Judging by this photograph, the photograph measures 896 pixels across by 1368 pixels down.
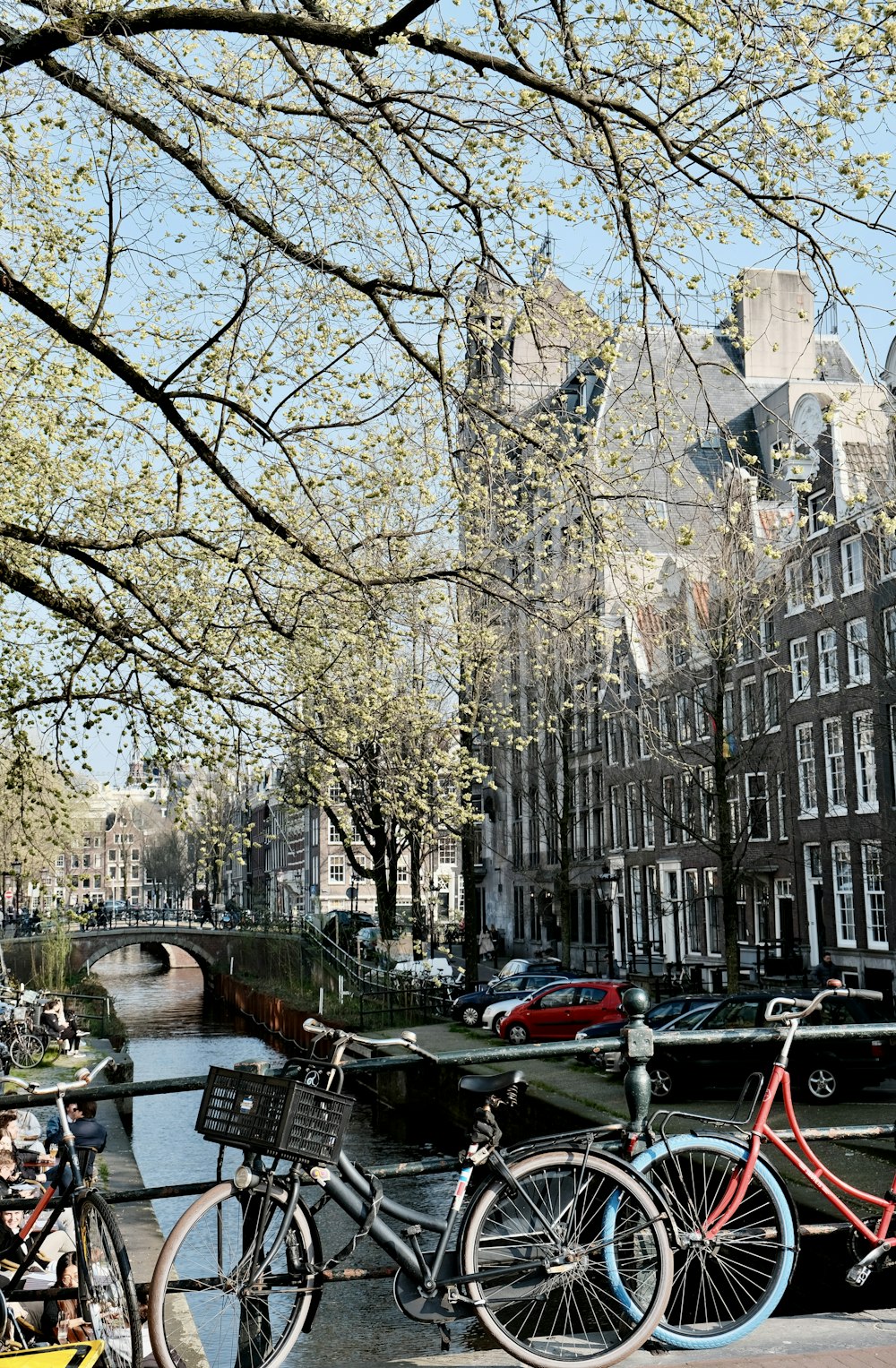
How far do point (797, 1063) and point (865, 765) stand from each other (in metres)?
16.6

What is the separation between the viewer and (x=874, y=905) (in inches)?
1345

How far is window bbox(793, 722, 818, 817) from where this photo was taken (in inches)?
1463

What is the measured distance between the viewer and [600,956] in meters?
53.7

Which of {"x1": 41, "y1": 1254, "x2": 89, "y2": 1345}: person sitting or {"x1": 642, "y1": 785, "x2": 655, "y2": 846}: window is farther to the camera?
{"x1": 642, "y1": 785, "x2": 655, "y2": 846}: window

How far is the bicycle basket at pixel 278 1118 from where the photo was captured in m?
4.16

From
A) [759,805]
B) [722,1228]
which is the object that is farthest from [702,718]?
[722,1228]

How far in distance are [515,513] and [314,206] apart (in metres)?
3.28

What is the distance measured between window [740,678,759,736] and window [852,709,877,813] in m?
2.49

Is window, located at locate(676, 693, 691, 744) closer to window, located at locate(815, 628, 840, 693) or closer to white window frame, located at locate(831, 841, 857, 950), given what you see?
window, located at locate(815, 628, 840, 693)

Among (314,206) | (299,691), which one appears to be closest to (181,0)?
(314,206)

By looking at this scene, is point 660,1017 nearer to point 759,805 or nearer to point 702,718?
point 759,805

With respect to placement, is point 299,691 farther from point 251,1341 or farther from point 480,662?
point 251,1341

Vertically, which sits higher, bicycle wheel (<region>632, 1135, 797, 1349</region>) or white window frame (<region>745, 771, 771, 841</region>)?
Result: white window frame (<region>745, 771, 771, 841</region>)

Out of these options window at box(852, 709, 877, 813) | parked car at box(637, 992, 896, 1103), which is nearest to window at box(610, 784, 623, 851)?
window at box(852, 709, 877, 813)
